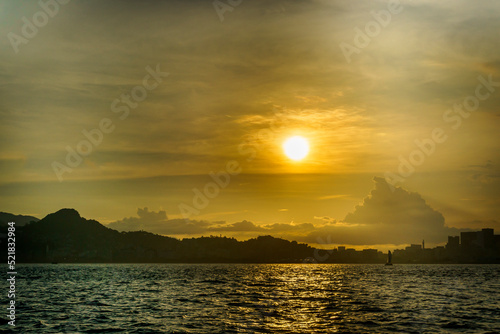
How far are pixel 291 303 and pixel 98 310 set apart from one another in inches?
1365

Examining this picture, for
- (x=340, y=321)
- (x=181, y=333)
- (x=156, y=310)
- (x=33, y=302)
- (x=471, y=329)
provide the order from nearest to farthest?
(x=181, y=333), (x=471, y=329), (x=340, y=321), (x=156, y=310), (x=33, y=302)

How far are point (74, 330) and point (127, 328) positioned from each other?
6113mm

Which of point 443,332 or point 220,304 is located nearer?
point 443,332

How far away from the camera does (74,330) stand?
186ft

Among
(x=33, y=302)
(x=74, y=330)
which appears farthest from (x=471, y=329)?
(x=33, y=302)

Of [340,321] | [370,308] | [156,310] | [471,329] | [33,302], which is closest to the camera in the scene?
[471,329]

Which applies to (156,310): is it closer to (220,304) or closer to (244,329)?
(220,304)

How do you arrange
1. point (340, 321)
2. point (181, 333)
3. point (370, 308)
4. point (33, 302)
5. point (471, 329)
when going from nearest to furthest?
point (181, 333), point (471, 329), point (340, 321), point (370, 308), point (33, 302)

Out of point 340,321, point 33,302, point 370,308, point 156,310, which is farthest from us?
point 33,302

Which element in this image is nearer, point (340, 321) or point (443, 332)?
point (443, 332)

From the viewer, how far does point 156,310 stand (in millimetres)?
74625

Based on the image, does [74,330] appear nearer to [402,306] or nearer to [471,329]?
[471,329]

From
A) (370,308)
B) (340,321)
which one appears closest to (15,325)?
(340,321)

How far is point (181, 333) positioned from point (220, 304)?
3023 cm
